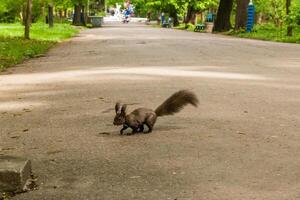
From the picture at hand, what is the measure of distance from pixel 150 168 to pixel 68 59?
1281 centimetres

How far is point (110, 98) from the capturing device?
9039 millimetres

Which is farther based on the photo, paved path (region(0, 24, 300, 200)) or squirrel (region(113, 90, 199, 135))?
squirrel (region(113, 90, 199, 135))

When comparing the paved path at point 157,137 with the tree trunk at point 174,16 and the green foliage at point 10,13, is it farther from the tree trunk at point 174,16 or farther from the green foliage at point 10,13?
the tree trunk at point 174,16

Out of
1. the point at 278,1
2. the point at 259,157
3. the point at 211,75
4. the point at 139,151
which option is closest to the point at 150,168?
the point at 139,151

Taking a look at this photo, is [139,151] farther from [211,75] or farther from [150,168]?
[211,75]

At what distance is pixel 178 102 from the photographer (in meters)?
6.57

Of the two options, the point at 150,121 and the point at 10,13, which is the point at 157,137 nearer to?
the point at 150,121

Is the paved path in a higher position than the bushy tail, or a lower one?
lower

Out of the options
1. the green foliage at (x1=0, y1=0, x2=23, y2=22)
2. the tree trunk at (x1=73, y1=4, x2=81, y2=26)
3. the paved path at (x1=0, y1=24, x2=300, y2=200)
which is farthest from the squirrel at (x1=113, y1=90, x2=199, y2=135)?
the tree trunk at (x1=73, y1=4, x2=81, y2=26)

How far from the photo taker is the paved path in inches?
176

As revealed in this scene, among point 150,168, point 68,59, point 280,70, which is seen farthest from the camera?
point 68,59

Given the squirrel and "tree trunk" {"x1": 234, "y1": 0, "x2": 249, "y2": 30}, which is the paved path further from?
"tree trunk" {"x1": 234, "y1": 0, "x2": 249, "y2": 30}

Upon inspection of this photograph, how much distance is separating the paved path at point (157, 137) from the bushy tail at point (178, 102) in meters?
0.22

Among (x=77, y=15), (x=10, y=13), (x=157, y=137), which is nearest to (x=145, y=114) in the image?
(x=157, y=137)
